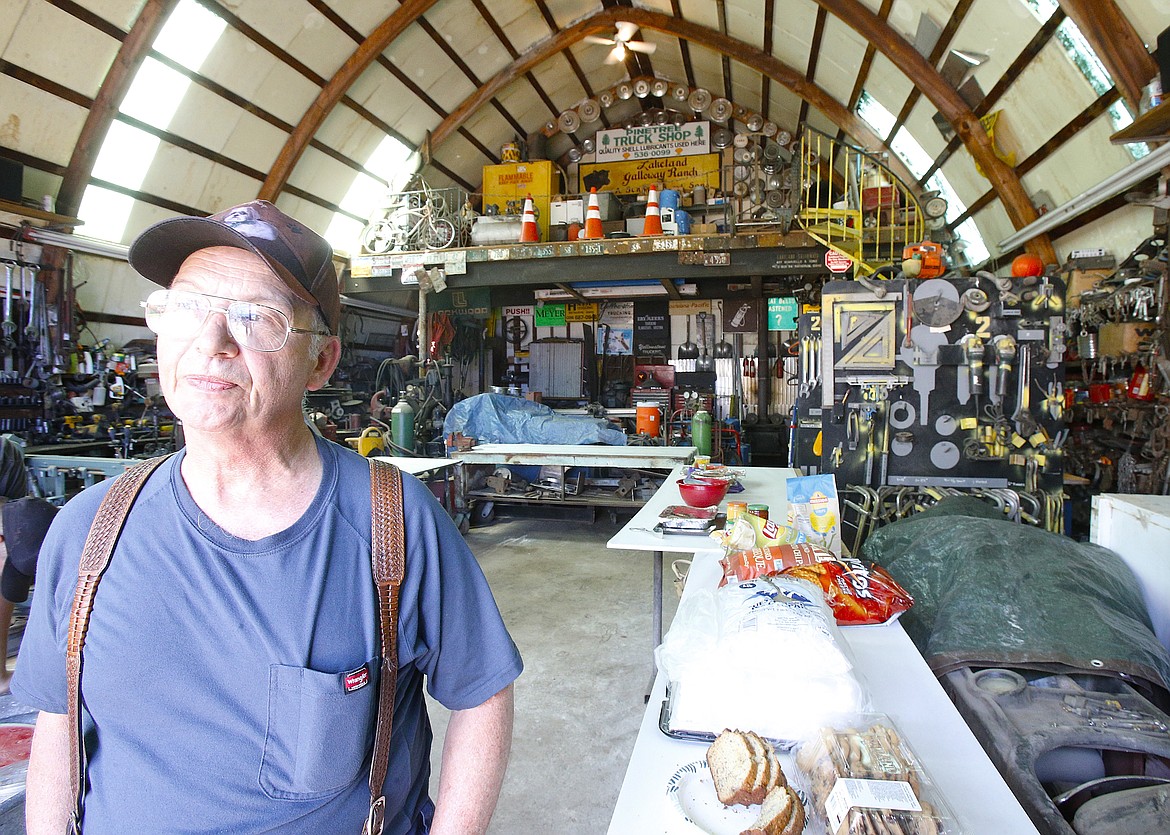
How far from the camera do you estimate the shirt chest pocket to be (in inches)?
36.9

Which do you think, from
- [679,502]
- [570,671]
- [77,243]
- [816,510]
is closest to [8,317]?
[77,243]

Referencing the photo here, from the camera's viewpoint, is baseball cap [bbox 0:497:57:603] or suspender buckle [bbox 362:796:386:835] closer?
suspender buckle [bbox 362:796:386:835]

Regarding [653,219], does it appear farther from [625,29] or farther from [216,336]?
[216,336]

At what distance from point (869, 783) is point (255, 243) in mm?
1217

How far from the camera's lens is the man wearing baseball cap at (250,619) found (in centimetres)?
95

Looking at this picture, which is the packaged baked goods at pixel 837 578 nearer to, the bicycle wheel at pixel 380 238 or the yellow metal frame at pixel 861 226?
the yellow metal frame at pixel 861 226

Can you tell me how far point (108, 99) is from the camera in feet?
21.4

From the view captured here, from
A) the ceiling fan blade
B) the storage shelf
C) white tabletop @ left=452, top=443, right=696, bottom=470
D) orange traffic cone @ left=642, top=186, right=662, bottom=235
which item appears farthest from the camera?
the ceiling fan blade

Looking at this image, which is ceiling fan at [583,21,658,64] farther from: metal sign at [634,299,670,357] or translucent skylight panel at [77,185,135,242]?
translucent skylight panel at [77,185,135,242]

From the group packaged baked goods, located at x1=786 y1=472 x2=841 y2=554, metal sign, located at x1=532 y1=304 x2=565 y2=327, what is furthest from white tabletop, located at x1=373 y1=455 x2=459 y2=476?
metal sign, located at x1=532 y1=304 x2=565 y2=327

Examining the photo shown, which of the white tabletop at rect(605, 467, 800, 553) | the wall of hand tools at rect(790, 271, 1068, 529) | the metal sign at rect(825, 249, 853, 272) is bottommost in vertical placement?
the white tabletop at rect(605, 467, 800, 553)

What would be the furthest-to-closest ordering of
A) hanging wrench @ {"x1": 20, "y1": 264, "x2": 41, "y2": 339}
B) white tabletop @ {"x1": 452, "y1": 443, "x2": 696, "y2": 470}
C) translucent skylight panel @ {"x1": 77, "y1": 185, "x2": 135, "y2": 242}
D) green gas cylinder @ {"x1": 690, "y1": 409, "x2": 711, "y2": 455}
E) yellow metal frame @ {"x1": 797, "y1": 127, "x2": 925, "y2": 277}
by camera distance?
translucent skylight panel @ {"x1": 77, "y1": 185, "x2": 135, "y2": 242}, green gas cylinder @ {"x1": 690, "y1": 409, "x2": 711, "y2": 455}, yellow metal frame @ {"x1": 797, "y1": 127, "x2": 925, "y2": 277}, hanging wrench @ {"x1": 20, "y1": 264, "x2": 41, "y2": 339}, white tabletop @ {"x1": 452, "y1": 443, "x2": 696, "y2": 470}

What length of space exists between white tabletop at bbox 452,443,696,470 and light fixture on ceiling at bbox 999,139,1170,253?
3.84 meters

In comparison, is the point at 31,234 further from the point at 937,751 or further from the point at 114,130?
the point at 937,751
